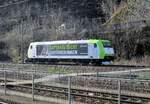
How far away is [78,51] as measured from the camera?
47531 mm

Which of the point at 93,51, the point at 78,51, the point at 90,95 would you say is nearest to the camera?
the point at 90,95

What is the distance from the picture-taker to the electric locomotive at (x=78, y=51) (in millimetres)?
45750

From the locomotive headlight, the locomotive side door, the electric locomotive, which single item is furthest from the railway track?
the locomotive headlight

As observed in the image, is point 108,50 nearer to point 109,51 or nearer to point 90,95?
point 109,51

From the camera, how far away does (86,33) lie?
57969 mm

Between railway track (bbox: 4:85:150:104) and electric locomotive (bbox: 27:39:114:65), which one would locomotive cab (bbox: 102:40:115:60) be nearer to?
electric locomotive (bbox: 27:39:114:65)

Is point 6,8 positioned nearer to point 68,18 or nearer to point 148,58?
point 68,18

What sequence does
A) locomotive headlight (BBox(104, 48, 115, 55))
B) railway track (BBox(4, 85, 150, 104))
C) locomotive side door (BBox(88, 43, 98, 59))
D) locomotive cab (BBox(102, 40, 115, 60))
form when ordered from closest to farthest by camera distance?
railway track (BBox(4, 85, 150, 104))
locomotive side door (BBox(88, 43, 98, 59))
locomotive cab (BBox(102, 40, 115, 60))
locomotive headlight (BBox(104, 48, 115, 55))

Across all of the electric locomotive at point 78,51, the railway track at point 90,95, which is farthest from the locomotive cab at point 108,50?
the railway track at point 90,95

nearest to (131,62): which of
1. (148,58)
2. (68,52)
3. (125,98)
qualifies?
(148,58)

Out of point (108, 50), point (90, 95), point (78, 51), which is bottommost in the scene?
point (90, 95)

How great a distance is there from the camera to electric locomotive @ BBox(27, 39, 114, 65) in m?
45.8

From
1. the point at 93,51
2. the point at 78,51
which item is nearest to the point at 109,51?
the point at 93,51

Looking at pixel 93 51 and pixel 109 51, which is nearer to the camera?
pixel 93 51
